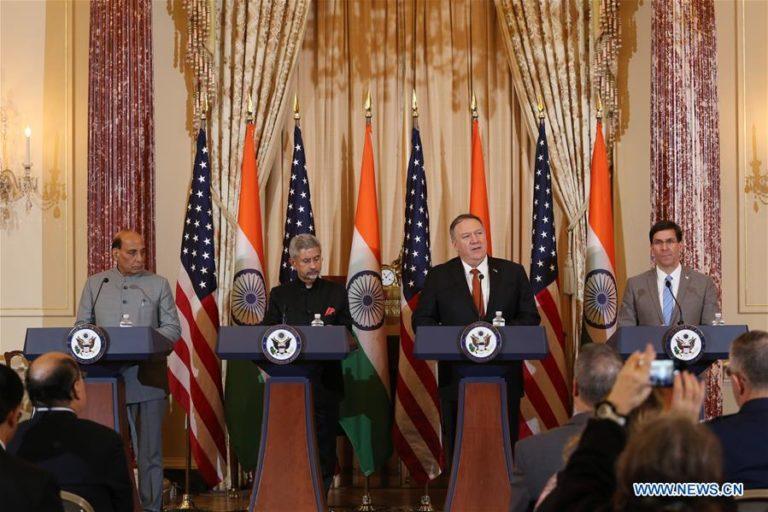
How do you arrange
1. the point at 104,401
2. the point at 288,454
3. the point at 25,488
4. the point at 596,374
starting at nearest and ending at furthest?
the point at 25,488 < the point at 596,374 < the point at 288,454 < the point at 104,401

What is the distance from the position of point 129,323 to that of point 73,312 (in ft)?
7.04

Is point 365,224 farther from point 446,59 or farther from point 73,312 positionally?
point 73,312

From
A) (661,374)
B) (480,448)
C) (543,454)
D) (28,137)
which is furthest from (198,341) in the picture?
(661,374)

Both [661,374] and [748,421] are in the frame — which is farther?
[748,421]

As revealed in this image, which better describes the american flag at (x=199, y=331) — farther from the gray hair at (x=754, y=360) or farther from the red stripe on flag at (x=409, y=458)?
the gray hair at (x=754, y=360)

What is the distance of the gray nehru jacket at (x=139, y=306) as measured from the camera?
250 inches

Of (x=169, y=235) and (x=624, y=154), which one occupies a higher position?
(x=624, y=154)

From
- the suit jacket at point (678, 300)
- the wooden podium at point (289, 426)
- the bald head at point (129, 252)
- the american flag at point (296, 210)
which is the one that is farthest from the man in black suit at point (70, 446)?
the american flag at point (296, 210)

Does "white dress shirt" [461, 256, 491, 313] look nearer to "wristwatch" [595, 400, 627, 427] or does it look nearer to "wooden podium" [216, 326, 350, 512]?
"wooden podium" [216, 326, 350, 512]

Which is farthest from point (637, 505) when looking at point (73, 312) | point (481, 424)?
point (73, 312)

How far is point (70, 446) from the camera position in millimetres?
3600

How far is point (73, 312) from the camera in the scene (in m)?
7.97

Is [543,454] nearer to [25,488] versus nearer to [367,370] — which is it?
[25,488]

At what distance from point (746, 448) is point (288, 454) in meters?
2.99
